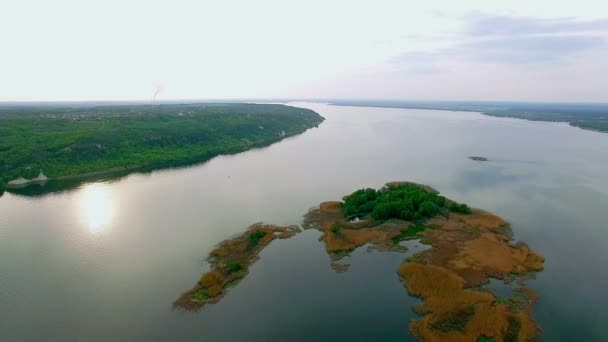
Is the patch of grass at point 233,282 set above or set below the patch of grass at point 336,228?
below

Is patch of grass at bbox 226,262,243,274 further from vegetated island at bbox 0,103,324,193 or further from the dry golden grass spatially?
vegetated island at bbox 0,103,324,193

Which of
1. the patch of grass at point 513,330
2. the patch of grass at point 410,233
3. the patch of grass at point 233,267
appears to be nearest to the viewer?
the patch of grass at point 513,330

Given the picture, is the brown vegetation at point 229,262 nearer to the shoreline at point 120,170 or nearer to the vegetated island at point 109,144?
the shoreline at point 120,170

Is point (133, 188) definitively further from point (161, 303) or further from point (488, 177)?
point (488, 177)

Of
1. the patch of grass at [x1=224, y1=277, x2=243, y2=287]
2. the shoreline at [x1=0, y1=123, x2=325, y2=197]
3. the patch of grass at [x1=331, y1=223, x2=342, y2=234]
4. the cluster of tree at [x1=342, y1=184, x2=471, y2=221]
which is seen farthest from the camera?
the shoreline at [x1=0, y1=123, x2=325, y2=197]

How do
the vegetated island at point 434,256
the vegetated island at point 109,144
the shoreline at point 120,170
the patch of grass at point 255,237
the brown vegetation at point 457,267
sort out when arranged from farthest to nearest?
the vegetated island at point 109,144
the shoreline at point 120,170
the patch of grass at point 255,237
the vegetated island at point 434,256
the brown vegetation at point 457,267

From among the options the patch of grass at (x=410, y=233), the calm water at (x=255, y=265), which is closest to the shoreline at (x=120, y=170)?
the calm water at (x=255, y=265)

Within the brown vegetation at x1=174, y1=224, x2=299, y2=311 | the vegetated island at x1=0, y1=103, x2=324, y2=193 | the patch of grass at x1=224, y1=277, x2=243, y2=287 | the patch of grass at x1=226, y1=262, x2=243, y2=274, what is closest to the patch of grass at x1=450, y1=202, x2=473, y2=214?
the brown vegetation at x1=174, y1=224, x2=299, y2=311
